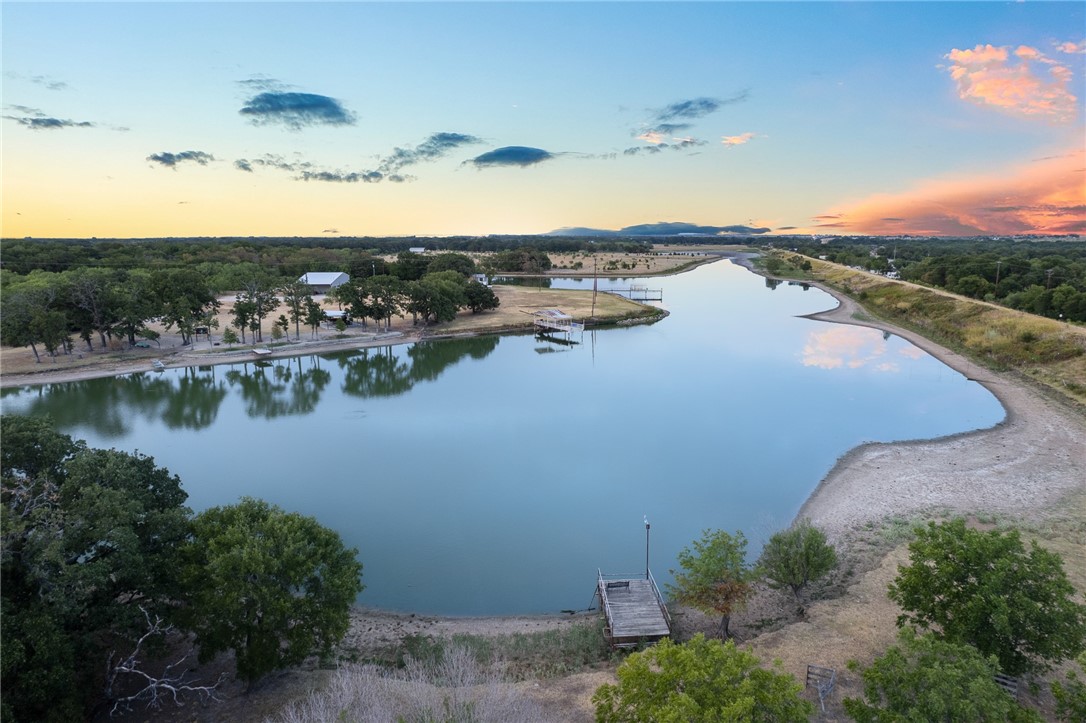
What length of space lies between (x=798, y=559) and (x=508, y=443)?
17117 millimetres

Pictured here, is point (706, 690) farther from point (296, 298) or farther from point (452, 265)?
point (452, 265)

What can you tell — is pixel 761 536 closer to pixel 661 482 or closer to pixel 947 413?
pixel 661 482

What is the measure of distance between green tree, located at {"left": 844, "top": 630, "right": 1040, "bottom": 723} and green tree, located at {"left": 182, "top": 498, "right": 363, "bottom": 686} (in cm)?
1102

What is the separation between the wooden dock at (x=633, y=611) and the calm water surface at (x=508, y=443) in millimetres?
1675

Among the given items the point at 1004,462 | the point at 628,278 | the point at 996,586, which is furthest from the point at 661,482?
the point at 628,278

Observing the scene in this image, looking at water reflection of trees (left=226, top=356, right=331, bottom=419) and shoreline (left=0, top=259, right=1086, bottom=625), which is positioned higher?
water reflection of trees (left=226, top=356, right=331, bottom=419)

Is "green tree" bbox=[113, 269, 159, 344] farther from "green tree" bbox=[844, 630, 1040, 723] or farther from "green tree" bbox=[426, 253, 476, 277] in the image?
"green tree" bbox=[844, 630, 1040, 723]

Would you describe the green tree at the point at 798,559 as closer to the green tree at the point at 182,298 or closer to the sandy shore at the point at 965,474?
the sandy shore at the point at 965,474

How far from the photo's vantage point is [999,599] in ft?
36.4

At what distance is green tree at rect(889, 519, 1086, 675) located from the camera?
10906 millimetres

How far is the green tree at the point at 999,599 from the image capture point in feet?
35.8

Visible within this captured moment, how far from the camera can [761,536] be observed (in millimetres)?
20812

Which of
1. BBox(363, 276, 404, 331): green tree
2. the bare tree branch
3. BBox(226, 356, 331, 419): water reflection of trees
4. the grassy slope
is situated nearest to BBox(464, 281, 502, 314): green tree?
BBox(363, 276, 404, 331): green tree

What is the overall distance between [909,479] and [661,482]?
1075 cm
